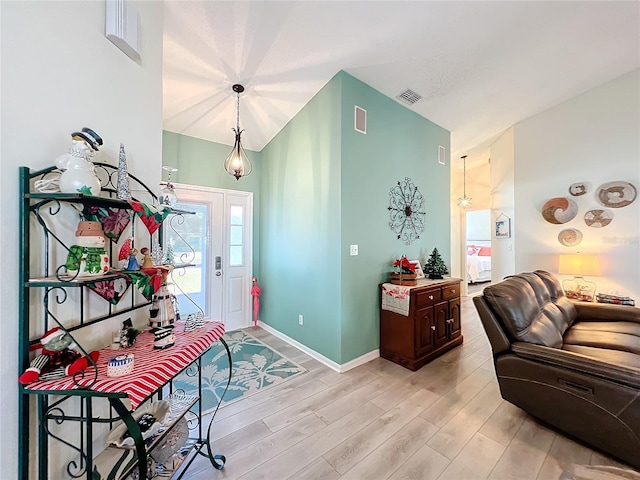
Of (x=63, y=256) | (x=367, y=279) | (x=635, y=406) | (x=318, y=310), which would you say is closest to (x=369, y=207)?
(x=367, y=279)

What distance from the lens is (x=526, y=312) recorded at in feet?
6.78

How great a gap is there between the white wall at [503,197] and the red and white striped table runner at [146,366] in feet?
16.7

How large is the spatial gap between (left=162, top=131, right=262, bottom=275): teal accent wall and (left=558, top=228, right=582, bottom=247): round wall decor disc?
4.78m

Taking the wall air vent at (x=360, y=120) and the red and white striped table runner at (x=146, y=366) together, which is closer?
the red and white striped table runner at (x=146, y=366)

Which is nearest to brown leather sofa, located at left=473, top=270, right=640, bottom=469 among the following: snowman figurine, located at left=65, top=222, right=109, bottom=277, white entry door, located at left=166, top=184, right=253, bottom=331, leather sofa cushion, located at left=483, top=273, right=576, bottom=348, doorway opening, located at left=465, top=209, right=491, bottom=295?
leather sofa cushion, located at left=483, top=273, right=576, bottom=348

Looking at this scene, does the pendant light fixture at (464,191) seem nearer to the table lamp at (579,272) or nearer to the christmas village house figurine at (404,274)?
the table lamp at (579,272)

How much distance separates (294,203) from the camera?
3.44 m

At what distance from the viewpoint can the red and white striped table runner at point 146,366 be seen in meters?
0.87

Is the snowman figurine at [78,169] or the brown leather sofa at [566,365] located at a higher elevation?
the snowman figurine at [78,169]

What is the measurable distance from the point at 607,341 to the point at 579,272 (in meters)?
1.74

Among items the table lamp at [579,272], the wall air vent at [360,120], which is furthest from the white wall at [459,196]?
the wall air vent at [360,120]

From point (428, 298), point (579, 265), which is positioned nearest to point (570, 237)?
point (579, 265)

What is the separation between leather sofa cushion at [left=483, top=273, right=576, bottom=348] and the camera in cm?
196

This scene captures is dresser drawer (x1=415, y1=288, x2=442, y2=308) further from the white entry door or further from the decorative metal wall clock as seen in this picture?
the white entry door
